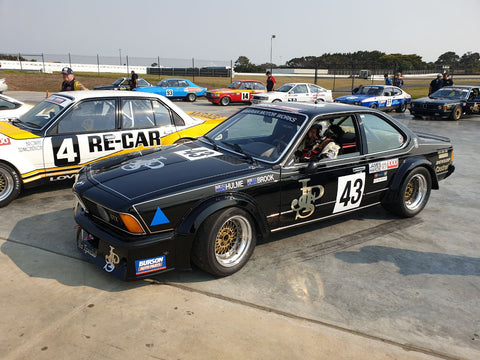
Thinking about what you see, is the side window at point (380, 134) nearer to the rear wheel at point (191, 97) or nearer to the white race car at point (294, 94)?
the white race car at point (294, 94)

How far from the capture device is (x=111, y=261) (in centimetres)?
338

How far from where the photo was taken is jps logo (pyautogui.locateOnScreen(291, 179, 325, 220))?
409 cm

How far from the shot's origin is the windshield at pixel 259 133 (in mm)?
4180

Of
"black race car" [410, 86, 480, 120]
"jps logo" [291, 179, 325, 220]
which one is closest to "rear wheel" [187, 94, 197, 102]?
"black race car" [410, 86, 480, 120]

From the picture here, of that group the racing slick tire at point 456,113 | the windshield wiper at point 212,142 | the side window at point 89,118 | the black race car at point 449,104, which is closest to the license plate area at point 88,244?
the windshield wiper at point 212,142

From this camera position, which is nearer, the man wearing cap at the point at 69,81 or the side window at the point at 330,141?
the side window at the point at 330,141

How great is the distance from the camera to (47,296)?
3.30 meters

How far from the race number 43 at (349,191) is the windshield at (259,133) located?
80 cm

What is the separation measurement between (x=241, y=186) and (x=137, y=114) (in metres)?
3.22

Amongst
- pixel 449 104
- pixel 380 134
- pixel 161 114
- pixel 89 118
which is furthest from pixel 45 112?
pixel 449 104

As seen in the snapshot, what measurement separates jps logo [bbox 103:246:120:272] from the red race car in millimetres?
17364

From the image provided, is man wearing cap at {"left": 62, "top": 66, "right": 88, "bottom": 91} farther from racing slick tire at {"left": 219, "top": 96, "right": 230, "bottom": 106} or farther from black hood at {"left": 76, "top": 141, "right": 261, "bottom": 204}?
racing slick tire at {"left": 219, "top": 96, "right": 230, "bottom": 106}

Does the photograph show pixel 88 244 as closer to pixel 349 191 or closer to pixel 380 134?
pixel 349 191

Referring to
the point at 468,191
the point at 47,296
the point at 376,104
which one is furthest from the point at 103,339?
the point at 376,104
